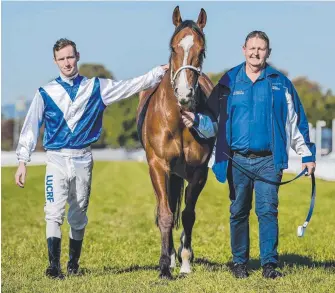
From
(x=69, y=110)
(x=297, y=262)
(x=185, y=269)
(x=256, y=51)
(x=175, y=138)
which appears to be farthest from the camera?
(x=297, y=262)

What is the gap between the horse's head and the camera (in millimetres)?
6976

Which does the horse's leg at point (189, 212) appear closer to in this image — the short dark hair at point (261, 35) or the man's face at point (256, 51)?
the man's face at point (256, 51)

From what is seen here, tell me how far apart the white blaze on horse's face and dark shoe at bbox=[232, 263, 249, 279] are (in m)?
1.67

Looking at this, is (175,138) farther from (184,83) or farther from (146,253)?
(146,253)

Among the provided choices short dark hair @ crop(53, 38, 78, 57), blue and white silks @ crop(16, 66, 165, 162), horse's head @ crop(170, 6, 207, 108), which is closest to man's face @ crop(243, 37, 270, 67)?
horse's head @ crop(170, 6, 207, 108)

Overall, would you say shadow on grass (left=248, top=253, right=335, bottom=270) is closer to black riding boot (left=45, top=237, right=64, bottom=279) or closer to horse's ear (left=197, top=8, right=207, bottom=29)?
black riding boot (left=45, top=237, right=64, bottom=279)

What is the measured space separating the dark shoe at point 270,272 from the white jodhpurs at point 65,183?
1.83m

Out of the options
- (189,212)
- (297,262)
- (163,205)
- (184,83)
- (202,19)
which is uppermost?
(202,19)

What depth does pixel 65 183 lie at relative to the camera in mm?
7680

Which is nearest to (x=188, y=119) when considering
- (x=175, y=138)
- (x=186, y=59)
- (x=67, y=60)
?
(x=175, y=138)

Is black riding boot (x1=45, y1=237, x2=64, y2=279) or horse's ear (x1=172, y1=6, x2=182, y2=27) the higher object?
horse's ear (x1=172, y1=6, x2=182, y2=27)

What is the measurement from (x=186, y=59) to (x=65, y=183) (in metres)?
1.68

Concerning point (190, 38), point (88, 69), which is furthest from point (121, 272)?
point (88, 69)

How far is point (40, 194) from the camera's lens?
24781 mm
